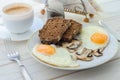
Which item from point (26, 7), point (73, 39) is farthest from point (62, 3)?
point (73, 39)

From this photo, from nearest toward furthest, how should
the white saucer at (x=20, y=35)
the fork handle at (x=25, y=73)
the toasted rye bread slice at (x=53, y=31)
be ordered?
the fork handle at (x=25, y=73)
the toasted rye bread slice at (x=53, y=31)
the white saucer at (x=20, y=35)

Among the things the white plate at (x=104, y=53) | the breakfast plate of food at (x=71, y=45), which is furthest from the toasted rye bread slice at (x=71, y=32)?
the white plate at (x=104, y=53)

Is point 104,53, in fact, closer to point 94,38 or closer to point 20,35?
point 94,38

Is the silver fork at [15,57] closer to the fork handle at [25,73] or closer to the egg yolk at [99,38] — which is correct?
the fork handle at [25,73]

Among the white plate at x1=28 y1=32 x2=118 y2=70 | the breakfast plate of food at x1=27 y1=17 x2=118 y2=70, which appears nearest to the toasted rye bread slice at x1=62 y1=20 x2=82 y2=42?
the breakfast plate of food at x1=27 y1=17 x2=118 y2=70

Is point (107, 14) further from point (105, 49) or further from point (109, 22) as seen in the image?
point (105, 49)

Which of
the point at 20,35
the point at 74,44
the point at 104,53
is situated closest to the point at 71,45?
the point at 74,44
